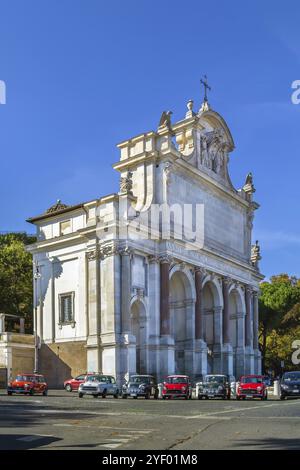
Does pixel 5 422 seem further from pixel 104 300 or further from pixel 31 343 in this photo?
pixel 31 343

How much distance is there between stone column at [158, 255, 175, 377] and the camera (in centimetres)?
4741

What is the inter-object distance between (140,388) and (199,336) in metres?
16.6

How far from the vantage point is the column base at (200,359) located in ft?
170

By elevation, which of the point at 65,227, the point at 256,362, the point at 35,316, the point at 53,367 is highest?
the point at 65,227

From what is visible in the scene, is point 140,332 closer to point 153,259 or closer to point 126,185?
point 153,259

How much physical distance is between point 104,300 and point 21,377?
1062 cm

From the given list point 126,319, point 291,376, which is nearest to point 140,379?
point 126,319

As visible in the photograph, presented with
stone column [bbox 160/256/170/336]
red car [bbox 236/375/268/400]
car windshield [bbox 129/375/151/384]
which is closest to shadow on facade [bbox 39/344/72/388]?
stone column [bbox 160/256/170/336]

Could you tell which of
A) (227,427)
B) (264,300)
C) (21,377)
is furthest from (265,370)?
(227,427)

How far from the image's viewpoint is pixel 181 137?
56.3 metres

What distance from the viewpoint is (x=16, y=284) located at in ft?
204

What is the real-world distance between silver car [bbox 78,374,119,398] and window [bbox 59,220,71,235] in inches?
723

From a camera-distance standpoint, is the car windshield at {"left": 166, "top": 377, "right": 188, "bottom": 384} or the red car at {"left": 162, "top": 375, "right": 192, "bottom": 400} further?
the car windshield at {"left": 166, "top": 377, "right": 188, "bottom": 384}

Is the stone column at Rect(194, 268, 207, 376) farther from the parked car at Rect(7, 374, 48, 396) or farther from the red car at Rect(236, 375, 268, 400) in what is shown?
the parked car at Rect(7, 374, 48, 396)
